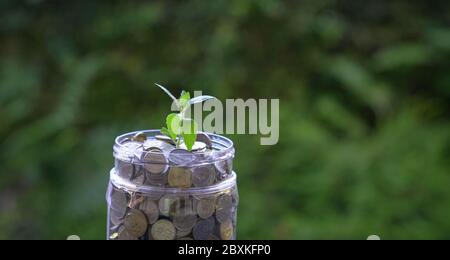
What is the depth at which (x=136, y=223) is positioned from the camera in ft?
1.95

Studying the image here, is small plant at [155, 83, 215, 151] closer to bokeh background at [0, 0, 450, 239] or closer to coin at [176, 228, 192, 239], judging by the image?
coin at [176, 228, 192, 239]

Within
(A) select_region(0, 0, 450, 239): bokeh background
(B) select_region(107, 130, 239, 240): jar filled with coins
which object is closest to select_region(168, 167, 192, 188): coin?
(B) select_region(107, 130, 239, 240): jar filled with coins

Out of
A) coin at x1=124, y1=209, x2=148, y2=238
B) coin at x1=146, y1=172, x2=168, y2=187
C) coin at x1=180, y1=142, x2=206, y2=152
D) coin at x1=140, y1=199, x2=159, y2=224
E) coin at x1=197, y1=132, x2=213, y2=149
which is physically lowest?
coin at x1=124, y1=209, x2=148, y2=238

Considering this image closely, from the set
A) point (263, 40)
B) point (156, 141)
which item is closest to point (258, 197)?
point (263, 40)

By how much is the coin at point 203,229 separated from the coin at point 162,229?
0.9 inches

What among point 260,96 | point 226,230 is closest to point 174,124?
point 226,230

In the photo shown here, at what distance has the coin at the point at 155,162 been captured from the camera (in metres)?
0.59

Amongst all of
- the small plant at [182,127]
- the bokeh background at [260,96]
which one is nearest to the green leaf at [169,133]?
the small plant at [182,127]

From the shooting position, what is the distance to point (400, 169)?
1.88m

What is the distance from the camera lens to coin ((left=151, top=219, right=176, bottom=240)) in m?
0.59

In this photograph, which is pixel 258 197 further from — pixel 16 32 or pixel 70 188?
pixel 16 32

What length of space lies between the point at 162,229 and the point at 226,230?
7 centimetres

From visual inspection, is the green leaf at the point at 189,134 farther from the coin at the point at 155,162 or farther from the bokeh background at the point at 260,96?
the bokeh background at the point at 260,96

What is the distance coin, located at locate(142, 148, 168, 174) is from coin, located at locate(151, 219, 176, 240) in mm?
49
